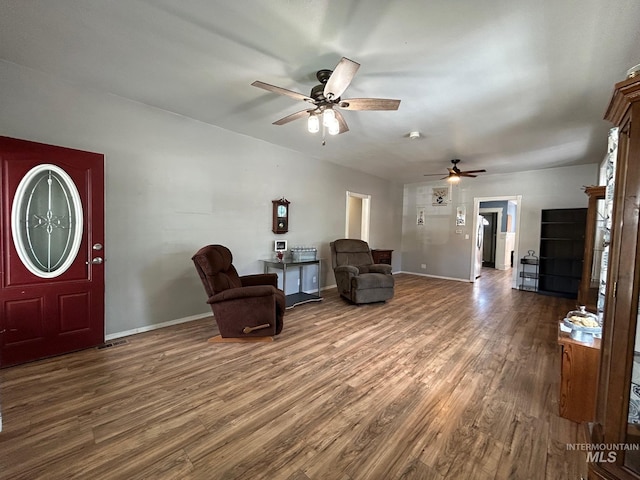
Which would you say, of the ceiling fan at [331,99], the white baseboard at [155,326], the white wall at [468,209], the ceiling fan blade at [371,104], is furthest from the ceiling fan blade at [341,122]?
the white wall at [468,209]

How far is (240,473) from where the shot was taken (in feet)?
4.62

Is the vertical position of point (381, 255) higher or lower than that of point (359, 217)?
lower

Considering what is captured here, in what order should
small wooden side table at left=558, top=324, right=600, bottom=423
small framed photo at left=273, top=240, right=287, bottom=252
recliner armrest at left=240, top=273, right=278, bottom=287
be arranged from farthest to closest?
small framed photo at left=273, top=240, right=287, bottom=252, recliner armrest at left=240, top=273, right=278, bottom=287, small wooden side table at left=558, top=324, right=600, bottom=423

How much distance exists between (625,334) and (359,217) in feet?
20.0

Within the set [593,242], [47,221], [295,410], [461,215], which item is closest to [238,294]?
[295,410]

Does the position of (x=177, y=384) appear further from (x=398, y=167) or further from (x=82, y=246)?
(x=398, y=167)

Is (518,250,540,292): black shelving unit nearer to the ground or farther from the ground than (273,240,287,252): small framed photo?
nearer to the ground

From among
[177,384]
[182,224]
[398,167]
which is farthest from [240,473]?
[398,167]

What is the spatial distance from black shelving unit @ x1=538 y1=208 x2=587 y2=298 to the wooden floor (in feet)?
10.5

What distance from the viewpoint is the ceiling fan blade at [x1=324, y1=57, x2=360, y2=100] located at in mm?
1764

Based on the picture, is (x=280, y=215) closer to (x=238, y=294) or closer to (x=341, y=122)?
(x=238, y=294)

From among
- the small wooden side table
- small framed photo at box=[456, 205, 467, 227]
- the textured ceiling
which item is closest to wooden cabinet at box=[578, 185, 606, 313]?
the textured ceiling

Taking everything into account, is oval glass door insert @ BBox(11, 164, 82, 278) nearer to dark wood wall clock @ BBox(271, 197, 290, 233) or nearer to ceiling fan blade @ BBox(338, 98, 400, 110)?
dark wood wall clock @ BBox(271, 197, 290, 233)

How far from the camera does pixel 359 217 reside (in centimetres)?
714
